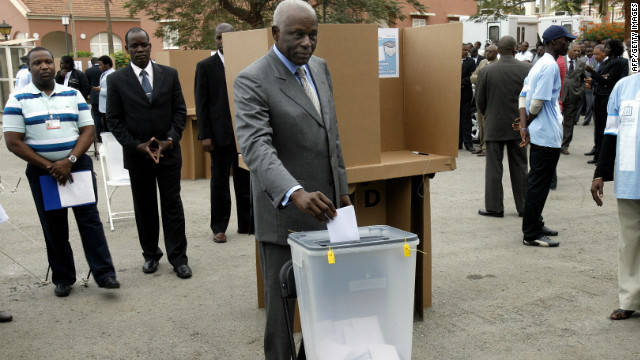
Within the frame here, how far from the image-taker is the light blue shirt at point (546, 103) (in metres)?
6.41

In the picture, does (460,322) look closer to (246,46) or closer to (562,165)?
(246,46)

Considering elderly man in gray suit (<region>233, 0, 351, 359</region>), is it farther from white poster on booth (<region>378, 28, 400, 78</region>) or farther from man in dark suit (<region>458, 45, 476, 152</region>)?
man in dark suit (<region>458, 45, 476, 152</region>)

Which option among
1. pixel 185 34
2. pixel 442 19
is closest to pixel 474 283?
pixel 185 34

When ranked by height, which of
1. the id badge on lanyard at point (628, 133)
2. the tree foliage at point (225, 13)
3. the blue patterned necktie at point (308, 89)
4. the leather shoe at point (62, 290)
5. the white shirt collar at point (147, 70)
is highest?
the tree foliage at point (225, 13)

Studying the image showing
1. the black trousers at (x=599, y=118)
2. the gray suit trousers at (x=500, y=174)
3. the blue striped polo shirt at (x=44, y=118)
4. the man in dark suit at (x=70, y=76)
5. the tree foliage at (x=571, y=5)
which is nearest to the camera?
the blue striped polo shirt at (x=44, y=118)

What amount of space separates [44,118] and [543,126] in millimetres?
4531

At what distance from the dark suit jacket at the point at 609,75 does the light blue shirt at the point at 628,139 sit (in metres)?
7.62

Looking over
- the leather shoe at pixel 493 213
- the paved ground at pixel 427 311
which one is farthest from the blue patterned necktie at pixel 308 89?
the leather shoe at pixel 493 213

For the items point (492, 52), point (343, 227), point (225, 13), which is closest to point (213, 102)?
point (343, 227)

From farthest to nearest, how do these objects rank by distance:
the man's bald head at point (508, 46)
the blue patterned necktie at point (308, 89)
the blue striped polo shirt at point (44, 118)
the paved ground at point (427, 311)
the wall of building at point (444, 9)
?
1. the wall of building at point (444, 9)
2. the man's bald head at point (508, 46)
3. the blue striped polo shirt at point (44, 118)
4. the paved ground at point (427, 311)
5. the blue patterned necktie at point (308, 89)

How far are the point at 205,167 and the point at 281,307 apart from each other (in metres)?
8.15

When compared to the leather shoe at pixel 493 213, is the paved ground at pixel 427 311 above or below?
below

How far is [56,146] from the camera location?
5289 millimetres

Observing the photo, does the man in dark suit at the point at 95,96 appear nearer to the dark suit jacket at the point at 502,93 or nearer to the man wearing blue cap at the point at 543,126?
the dark suit jacket at the point at 502,93
